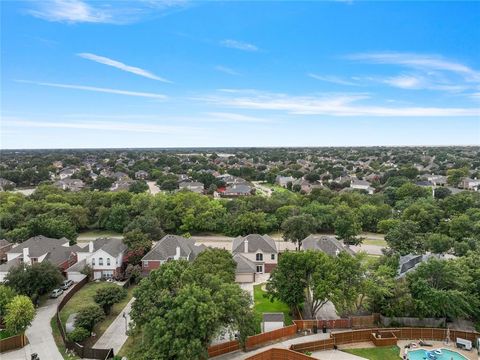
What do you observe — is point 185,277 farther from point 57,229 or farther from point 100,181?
point 100,181

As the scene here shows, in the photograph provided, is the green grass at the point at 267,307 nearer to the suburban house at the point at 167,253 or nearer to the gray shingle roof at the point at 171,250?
the suburban house at the point at 167,253

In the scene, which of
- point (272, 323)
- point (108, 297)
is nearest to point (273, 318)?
point (272, 323)

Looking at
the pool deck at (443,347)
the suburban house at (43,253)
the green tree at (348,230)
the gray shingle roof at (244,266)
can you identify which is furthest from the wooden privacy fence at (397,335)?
the suburban house at (43,253)

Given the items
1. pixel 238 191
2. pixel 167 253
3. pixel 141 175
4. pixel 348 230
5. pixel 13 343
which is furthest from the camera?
pixel 141 175

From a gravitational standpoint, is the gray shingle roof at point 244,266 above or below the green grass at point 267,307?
above

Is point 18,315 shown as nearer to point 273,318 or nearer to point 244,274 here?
point 273,318

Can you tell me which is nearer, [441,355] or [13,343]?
[441,355]
